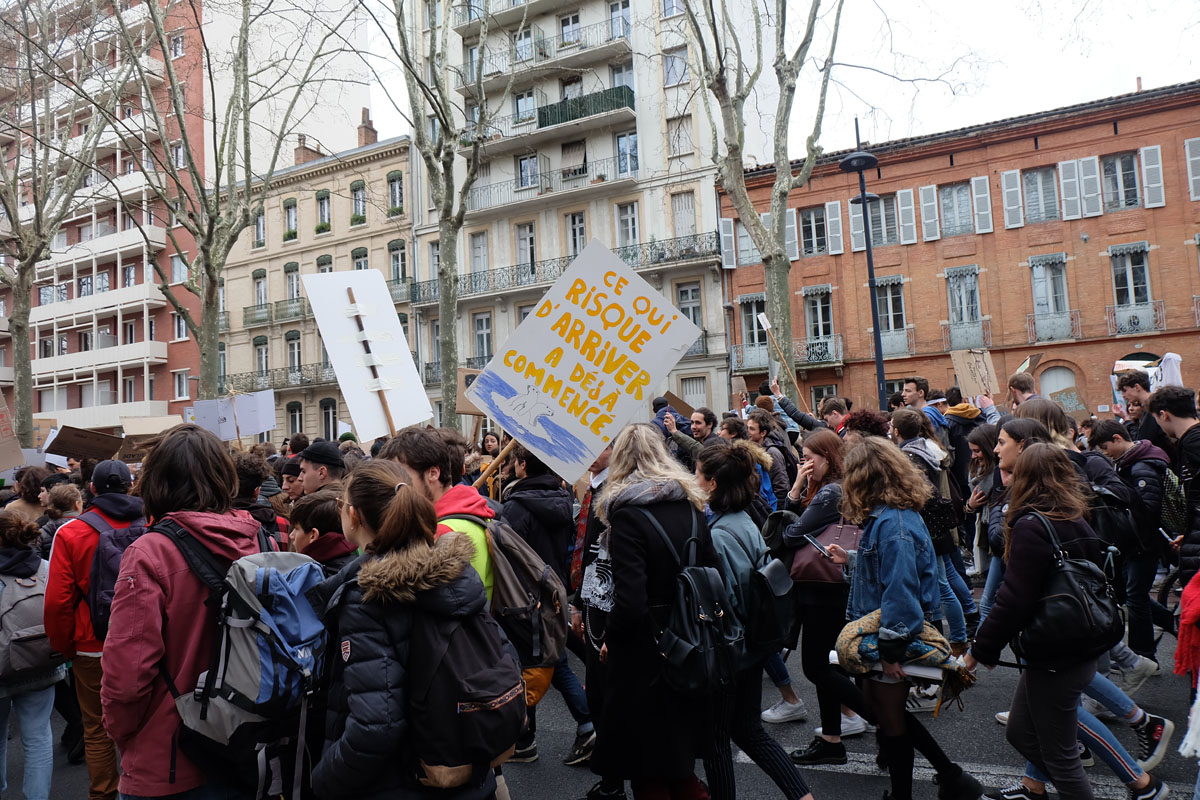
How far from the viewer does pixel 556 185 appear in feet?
99.9

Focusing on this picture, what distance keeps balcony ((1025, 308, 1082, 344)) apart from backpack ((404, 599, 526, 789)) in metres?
25.5

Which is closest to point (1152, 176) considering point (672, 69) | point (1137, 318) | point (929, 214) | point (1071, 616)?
point (1137, 318)

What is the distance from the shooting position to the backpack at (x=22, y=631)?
4.00 m

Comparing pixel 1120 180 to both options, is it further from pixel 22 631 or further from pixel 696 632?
pixel 22 631

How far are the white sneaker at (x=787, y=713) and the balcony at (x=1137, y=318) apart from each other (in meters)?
22.9

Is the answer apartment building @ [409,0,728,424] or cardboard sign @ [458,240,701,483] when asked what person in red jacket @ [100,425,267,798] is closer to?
cardboard sign @ [458,240,701,483]

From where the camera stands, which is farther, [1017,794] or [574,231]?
[574,231]

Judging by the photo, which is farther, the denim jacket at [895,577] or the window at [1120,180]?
the window at [1120,180]

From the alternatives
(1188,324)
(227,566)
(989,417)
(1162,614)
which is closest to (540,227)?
(1188,324)

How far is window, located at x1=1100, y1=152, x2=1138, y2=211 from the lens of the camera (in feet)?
77.7

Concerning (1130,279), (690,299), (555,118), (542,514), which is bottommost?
(542,514)

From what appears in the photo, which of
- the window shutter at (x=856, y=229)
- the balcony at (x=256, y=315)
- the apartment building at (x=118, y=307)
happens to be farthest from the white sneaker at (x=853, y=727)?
the apartment building at (x=118, y=307)

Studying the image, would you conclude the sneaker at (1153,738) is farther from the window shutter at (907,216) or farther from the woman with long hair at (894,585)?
the window shutter at (907,216)

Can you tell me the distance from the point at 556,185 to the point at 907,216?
12.2 meters
